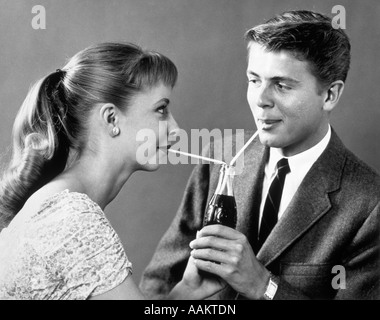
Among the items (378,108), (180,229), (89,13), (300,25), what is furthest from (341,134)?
(89,13)

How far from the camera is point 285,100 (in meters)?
1.49

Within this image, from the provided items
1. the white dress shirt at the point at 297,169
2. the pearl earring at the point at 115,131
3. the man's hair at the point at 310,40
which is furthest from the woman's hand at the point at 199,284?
the man's hair at the point at 310,40

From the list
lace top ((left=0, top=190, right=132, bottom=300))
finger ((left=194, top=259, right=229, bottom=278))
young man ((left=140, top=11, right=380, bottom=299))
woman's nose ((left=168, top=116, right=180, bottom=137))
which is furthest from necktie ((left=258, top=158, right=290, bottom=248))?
lace top ((left=0, top=190, right=132, bottom=300))

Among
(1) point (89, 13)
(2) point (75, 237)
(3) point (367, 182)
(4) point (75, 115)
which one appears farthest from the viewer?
(1) point (89, 13)

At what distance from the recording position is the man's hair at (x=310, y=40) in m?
1.47

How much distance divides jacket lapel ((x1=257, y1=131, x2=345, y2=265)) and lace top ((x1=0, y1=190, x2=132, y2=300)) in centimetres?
45

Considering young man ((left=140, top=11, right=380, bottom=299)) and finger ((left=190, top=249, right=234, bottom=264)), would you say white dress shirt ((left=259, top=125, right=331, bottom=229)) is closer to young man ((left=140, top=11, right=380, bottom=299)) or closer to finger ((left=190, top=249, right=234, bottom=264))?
young man ((left=140, top=11, right=380, bottom=299))

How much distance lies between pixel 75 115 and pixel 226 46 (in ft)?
1.81

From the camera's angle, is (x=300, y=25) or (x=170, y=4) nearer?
(x=300, y=25)

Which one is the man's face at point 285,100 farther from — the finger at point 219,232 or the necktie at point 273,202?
the finger at point 219,232

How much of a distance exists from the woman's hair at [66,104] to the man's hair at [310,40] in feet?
1.02

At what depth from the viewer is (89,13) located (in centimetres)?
157
